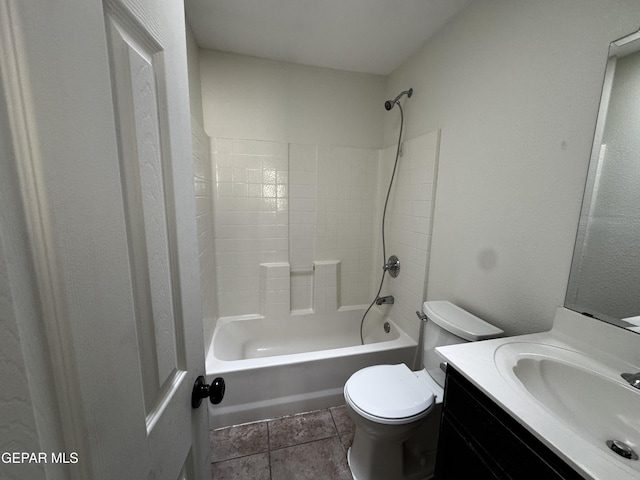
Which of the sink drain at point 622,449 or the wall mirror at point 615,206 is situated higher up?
the wall mirror at point 615,206

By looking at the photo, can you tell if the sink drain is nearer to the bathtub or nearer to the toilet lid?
the toilet lid

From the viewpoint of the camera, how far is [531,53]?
1.09 m

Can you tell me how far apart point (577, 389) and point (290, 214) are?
1882 millimetres

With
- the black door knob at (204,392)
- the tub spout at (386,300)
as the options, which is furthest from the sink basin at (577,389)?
the tub spout at (386,300)

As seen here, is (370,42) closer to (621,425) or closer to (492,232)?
(492,232)

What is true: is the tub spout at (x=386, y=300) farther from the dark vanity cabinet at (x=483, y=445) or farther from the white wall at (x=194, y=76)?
the white wall at (x=194, y=76)

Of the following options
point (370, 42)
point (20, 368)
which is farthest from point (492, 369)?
point (370, 42)

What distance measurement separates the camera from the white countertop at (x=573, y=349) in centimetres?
54

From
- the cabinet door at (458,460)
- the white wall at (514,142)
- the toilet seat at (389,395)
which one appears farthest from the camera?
the toilet seat at (389,395)

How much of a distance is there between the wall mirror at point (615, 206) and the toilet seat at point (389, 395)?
0.74m

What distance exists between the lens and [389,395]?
1206 millimetres

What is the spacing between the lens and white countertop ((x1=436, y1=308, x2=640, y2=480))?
0.54 meters

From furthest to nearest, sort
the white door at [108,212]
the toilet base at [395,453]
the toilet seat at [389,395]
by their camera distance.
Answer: the toilet base at [395,453] → the toilet seat at [389,395] → the white door at [108,212]

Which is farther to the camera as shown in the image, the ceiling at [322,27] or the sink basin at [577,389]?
the ceiling at [322,27]
